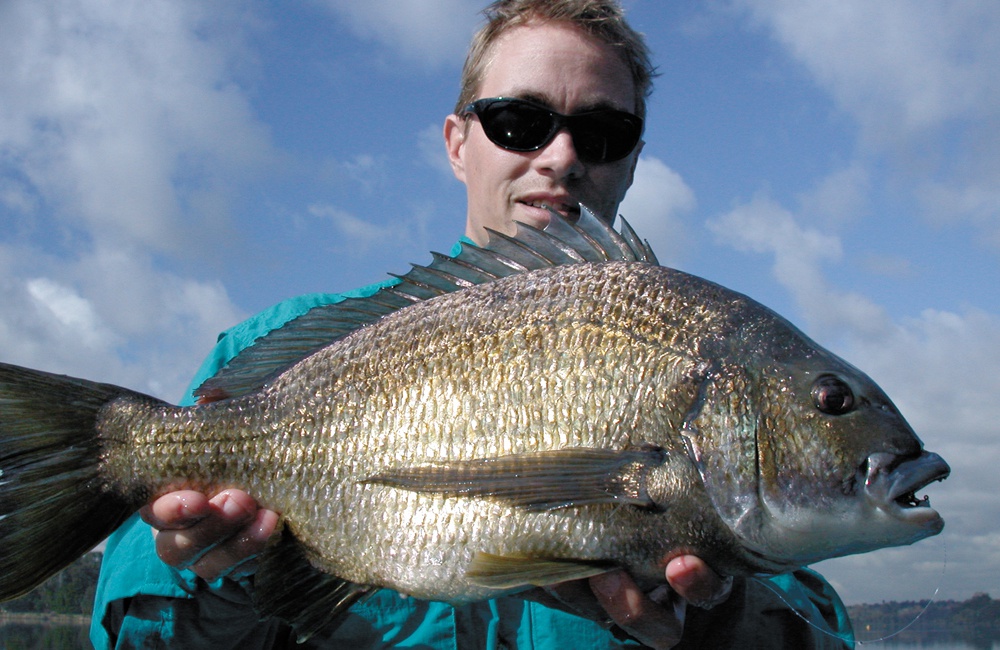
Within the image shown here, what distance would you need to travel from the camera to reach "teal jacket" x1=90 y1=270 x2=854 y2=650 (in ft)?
10.0

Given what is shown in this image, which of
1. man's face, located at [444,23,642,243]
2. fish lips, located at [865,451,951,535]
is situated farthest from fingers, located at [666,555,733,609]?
man's face, located at [444,23,642,243]

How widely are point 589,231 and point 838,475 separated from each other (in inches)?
49.7

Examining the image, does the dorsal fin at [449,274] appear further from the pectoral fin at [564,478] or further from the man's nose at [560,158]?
the man's nose at [560,158]


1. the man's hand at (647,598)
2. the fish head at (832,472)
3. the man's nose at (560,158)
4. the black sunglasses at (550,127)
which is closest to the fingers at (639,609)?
the man's hand at (647,598)

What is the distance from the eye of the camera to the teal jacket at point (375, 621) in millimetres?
3061

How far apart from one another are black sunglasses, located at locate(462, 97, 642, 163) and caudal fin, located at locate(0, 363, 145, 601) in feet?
8.58

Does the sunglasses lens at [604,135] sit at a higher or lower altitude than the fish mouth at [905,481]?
higher

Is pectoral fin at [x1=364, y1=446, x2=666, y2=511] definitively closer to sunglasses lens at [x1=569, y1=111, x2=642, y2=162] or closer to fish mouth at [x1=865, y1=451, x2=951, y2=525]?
fish mouth at [x1=865, y1=451, x2=951, y2=525]

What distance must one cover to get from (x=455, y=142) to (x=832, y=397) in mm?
3445

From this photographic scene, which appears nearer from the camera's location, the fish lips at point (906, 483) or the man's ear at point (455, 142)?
the fish lips at point (906, 483)

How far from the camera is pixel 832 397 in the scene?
2.53m

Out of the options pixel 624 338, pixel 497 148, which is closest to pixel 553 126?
pixel 497 148

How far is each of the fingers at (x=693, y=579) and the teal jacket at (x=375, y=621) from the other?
2.14 ft

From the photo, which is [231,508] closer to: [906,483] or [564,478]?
[564,478]
